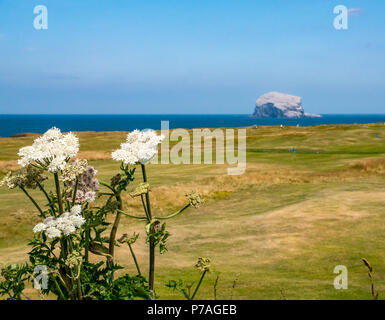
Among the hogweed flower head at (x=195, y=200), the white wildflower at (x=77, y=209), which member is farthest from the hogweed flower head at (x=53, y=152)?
the hogweed flower head at (x=195, y=200)

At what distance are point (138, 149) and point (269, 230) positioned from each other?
517 inches

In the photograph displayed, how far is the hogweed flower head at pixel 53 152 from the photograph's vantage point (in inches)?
133

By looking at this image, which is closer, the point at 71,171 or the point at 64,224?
the point at 64,224

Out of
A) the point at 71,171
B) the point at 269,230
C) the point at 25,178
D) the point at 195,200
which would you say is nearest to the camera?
the point at 71,171

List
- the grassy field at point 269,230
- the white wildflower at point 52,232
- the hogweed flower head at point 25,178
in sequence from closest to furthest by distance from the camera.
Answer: the white wildflower at point 52,232
the hogweed flower head at point 25,178
the grassy field at point 269,230

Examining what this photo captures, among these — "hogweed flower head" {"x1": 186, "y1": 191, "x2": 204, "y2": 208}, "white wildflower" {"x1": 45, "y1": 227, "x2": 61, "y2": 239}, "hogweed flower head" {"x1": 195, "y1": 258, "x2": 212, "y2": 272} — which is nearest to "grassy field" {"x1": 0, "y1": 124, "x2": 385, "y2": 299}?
"hogweed flower head" {"x1": 195, "y1": 258, "x2": 212, "y2": 272}

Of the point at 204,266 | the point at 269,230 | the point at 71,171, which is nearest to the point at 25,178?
the point at 71,171

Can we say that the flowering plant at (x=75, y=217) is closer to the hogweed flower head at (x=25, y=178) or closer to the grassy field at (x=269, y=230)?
the hogweed flower head at (x=25, y=178)

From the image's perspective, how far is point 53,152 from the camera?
344 cm

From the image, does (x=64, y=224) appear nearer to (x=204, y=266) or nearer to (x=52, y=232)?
(x=52, y=232)

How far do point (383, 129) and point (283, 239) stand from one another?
179 ft

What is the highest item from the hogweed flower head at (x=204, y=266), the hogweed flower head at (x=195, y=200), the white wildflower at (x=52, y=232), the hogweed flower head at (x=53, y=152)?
the hogweed flower head at (x=53, y=152)

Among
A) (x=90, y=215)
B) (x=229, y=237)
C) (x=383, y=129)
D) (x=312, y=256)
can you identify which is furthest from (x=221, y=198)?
(x=383, y=129)
